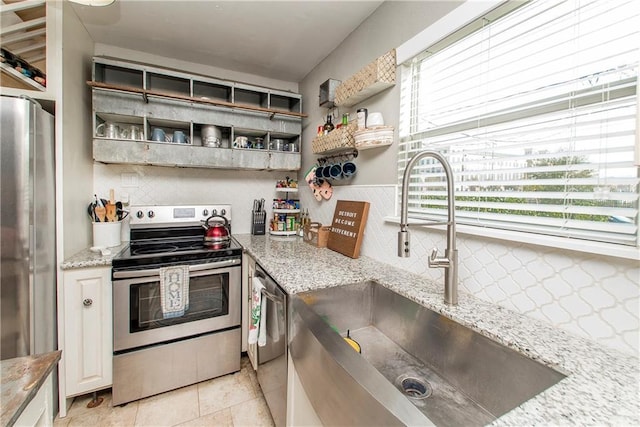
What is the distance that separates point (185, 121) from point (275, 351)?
181 centimetres

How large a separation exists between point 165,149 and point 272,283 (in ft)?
4.70

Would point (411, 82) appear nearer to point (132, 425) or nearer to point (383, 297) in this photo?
point (383, 297)

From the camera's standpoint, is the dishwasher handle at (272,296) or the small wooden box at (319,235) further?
the small wooden box at (319,235)

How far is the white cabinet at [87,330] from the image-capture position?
155 cm

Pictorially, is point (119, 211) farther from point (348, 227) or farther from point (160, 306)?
point (348, 227)

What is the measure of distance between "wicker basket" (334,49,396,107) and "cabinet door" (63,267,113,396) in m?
1.86

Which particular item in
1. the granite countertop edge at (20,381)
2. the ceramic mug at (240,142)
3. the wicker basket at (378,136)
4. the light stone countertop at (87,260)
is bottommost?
the granite countertop edge at (20,381)

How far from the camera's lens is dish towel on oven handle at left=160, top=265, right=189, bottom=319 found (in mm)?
1642

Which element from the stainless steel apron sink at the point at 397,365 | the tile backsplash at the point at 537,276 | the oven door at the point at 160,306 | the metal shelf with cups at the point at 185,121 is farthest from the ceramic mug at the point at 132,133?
the stainless steel apron sink at the point at 397,365

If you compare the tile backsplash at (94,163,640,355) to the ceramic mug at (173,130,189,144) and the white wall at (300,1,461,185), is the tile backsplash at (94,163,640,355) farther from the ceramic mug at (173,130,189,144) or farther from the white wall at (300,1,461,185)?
the ceramic mug at (173,130,189,144)

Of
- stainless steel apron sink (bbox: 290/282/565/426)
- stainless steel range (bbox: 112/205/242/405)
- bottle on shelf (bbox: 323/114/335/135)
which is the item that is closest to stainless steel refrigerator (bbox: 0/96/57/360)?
stainless steel range (bbox: 112/205/242/405)

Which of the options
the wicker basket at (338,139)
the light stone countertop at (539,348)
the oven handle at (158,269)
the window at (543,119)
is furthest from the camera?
the wicker basket at (338,139)

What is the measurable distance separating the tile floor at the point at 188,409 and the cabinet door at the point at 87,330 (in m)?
0.15

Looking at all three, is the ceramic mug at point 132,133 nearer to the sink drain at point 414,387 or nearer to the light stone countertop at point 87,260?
the light stone countertop at point 87,260
